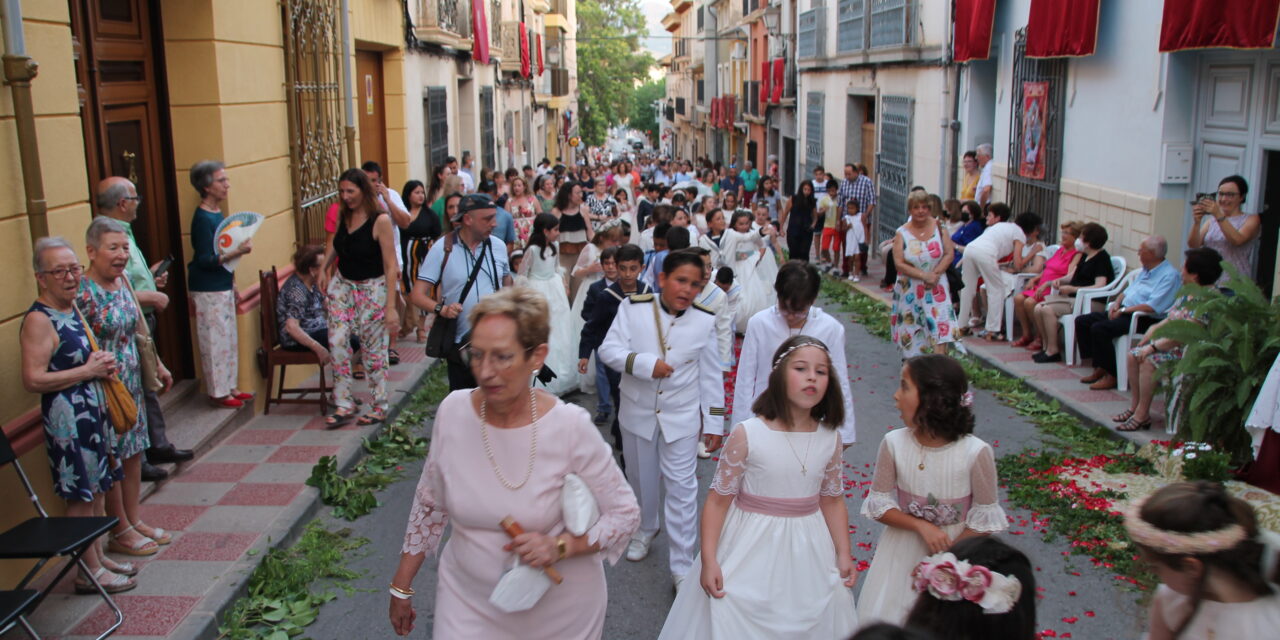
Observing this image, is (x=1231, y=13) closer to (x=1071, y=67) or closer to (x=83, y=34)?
(x=1071, y=67)

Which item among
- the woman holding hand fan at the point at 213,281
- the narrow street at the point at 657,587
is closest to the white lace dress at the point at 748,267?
the narrow street at the point at 657,587

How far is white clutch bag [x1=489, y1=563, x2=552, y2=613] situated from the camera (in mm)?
3031

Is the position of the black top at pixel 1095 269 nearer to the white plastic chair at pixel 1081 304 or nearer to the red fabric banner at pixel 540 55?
the white plastic chair at pixel 1081 304

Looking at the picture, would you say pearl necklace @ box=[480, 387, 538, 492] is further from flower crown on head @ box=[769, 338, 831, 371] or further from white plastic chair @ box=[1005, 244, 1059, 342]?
white plastic chair @ box=[1005, 244, 1059, 342]

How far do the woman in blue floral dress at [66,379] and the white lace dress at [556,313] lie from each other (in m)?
4.40


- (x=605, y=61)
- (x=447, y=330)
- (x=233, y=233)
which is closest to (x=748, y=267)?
(x=447, y=330)

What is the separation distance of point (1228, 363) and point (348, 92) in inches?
340

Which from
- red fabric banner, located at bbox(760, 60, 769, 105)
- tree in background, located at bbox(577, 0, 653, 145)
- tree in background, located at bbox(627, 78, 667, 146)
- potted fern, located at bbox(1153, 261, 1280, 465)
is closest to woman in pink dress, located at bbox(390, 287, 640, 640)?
potted fern, located at bbox(1153, 261, 1280, 465)

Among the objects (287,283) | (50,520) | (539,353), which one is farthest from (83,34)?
(539,353)

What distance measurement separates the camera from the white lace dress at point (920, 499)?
12.6ft

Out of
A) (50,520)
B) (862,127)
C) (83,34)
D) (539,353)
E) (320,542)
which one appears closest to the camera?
(539,353)

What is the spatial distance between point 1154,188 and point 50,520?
374 inches

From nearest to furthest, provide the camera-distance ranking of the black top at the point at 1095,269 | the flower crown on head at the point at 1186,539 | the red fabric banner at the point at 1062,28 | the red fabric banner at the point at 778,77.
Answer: the flower crown on head at the point at 1186,539 < the black top at the point at 1095,269 < the red fabric banner at the point at 1062,28 < the red fabric banner at the point at 778,77

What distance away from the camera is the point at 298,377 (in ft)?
31.9
